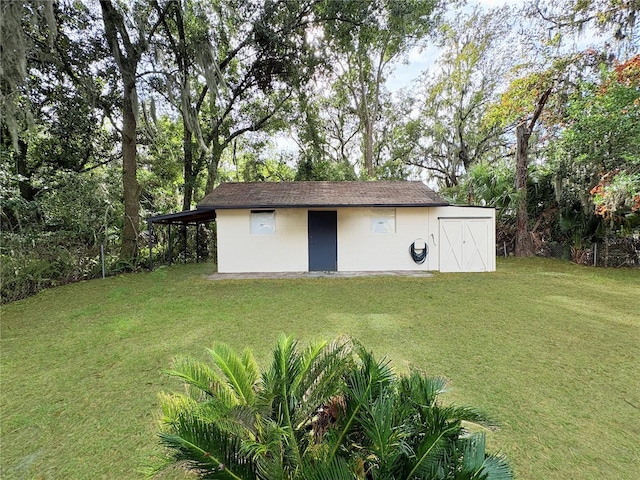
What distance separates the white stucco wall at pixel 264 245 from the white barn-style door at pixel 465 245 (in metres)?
4.50

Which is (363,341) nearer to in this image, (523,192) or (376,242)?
(376,242)

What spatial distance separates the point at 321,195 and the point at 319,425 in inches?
338

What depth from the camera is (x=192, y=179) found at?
44.3ft

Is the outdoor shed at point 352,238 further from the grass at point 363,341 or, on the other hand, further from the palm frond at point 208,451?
the palm frond at point 208,451

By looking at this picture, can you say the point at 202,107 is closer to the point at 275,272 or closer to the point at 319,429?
the point at 275,272

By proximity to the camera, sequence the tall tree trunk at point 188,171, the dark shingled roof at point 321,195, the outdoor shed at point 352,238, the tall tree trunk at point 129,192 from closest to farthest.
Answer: the dark shingled roof at point 321,195 → the outdoor shed at point 352,238 → the tall tree trunk at point 129,192 → the tall tree trunk at point 188,171


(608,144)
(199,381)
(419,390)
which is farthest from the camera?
(608,144)

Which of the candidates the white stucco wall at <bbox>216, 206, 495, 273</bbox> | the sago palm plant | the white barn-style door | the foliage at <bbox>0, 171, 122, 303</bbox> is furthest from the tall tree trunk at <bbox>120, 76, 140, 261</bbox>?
the white barn-style door

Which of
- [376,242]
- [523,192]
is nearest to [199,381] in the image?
[376,242]

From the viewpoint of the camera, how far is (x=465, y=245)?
367 inches

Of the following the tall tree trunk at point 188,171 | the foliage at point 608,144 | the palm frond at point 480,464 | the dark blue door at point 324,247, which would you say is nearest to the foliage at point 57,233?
the tall tree trunk at point 188,171

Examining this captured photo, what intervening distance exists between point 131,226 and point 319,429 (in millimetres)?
10930

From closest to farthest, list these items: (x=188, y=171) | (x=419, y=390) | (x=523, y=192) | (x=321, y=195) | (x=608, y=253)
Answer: (x=419, y=390) < (x=608, y=253) < (x=321, y=195) < (x=523, y=192) < (x=188, y=171)

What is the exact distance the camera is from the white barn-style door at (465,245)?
9203mm
